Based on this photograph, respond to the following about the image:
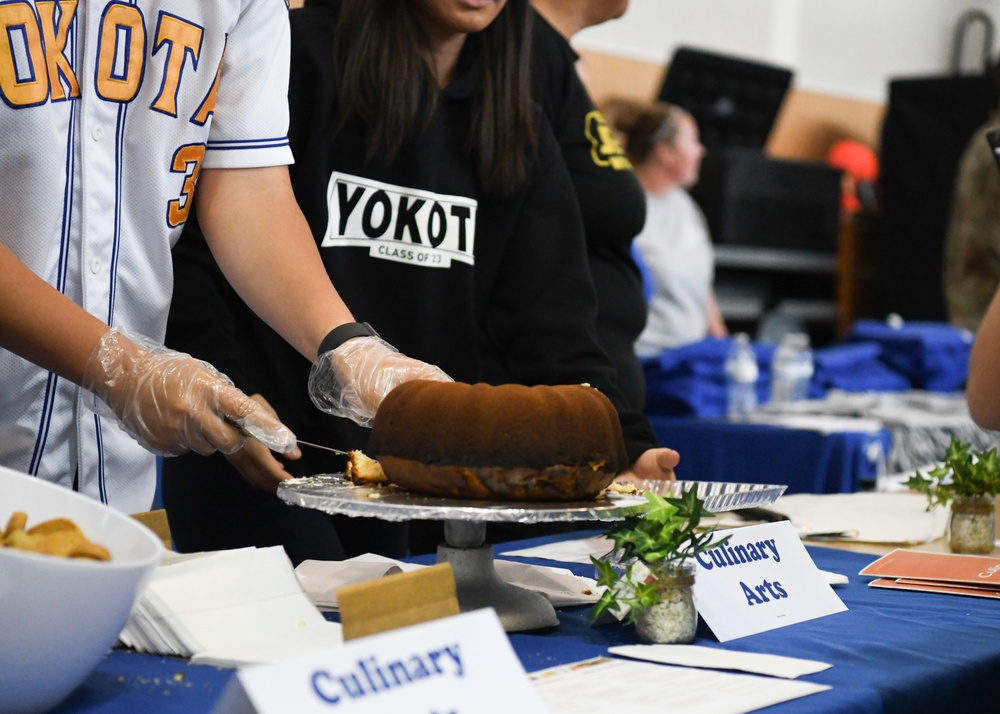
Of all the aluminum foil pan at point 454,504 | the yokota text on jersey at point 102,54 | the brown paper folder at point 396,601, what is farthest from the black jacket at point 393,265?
the brown paper folder at point 396,601

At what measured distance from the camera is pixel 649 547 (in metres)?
0.92

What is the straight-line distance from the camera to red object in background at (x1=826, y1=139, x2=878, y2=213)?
297 inches

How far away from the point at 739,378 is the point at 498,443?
260 centimetres

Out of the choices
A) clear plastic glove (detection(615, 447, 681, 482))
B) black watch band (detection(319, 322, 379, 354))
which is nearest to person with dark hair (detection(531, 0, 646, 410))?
clear plastic glove (detection(615, 447, 681, 482))

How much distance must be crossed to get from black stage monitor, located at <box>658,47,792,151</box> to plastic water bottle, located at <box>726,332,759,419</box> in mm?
3081

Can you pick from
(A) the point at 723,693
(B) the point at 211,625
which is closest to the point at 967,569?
(A) the point at 723,693

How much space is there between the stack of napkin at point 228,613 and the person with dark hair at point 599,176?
3.57ft

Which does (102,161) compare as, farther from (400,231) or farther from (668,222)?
(668,222)

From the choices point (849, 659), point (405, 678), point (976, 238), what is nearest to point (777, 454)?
point (976, 238)

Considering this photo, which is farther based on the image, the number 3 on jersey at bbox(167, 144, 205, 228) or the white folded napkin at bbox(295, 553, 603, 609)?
the number 3 on jersey at bbox(167, 144, 205, 228)

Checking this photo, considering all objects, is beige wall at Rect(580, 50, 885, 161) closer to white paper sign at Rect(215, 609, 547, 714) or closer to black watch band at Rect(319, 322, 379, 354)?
black watch band at Rect(319, 322, 379, 354)

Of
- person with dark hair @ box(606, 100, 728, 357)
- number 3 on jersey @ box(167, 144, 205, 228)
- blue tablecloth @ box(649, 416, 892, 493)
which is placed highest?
number 3 on jersey @ box(167, 144, 205, 228)

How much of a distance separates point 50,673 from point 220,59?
0.77 metres

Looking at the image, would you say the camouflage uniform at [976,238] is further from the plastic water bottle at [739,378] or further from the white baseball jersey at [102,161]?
the white baseball jersey at [102,161]
